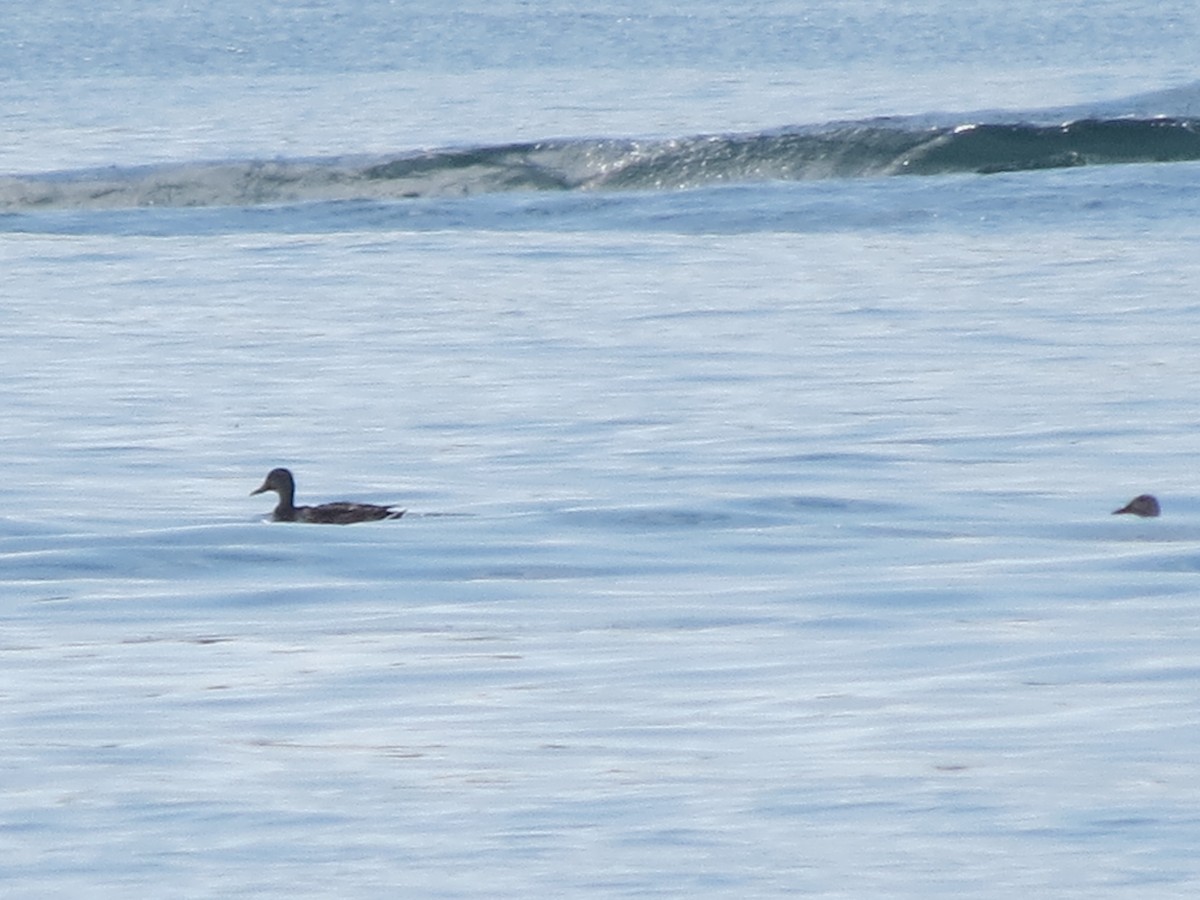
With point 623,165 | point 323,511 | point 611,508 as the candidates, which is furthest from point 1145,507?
point 623,165

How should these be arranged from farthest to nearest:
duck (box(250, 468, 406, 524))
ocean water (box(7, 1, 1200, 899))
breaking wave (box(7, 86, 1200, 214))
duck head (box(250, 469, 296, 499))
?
1. breaking wave (box(7, 86, 1200, 214))
2. duck head (box(250, 469, 296, 499))
3. duck (box(250, 468, 406, 524))
4. ocean water (box(7, 1, 1200, 899))

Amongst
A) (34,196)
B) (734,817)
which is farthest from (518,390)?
(34,196)

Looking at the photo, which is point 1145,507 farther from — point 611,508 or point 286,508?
point 286,508

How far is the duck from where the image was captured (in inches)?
346

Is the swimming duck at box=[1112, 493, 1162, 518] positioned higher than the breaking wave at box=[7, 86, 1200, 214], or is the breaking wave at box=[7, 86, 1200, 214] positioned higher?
the swimming duck at box=[1112, 493, 1162, 518]

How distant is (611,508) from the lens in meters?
9.43

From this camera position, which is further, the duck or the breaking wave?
the breaking wave

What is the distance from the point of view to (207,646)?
7.20 m

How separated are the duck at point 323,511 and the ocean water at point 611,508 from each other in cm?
7

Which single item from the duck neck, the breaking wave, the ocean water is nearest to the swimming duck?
the ocean water

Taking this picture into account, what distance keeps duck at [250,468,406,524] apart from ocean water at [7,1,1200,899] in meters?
0.07

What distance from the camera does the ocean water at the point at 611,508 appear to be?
17.6 ft

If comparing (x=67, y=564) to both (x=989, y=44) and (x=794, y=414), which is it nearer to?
(x=794, y=414)

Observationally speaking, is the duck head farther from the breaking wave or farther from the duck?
the breaking wave
